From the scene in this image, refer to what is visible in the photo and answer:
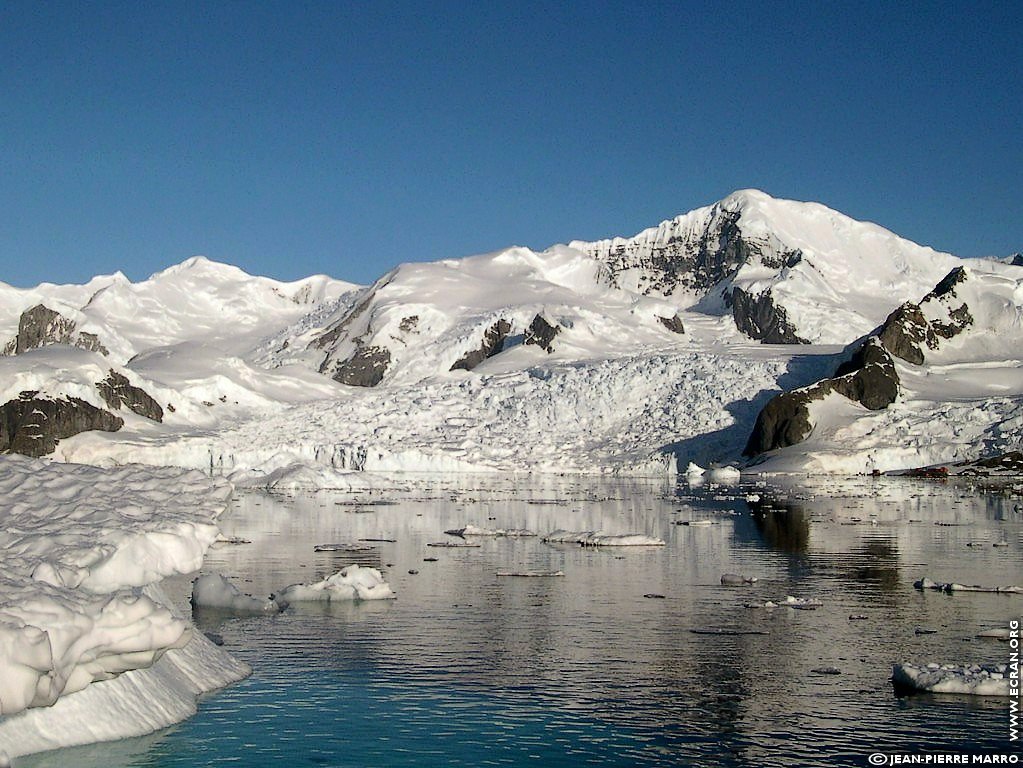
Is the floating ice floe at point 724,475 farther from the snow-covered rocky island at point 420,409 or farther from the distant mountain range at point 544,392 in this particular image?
the distant mountain range at point 544,392

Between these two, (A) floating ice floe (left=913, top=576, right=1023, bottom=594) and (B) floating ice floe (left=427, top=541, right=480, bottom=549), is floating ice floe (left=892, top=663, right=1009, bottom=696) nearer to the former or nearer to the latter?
(A) floating ice floe (left=913, top=576, right=1023, bottom=594)

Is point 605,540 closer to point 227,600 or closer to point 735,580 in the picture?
point 735,580

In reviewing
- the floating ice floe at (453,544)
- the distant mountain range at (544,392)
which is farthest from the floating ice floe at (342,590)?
the distant mountain range at (544,392)

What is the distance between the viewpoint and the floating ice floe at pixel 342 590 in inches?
930

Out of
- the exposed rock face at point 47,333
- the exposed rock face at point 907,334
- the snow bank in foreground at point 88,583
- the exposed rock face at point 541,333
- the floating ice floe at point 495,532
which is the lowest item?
the floating ice floe at point 495,532

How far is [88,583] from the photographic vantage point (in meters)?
13.6

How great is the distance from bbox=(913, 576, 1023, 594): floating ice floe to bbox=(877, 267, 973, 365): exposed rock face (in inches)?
3257

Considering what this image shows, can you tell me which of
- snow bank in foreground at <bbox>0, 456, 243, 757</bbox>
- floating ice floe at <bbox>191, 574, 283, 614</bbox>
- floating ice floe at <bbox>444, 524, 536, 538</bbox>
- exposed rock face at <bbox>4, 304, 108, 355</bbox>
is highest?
exposed rock face at <bbox>4, 304, 108, 355</bbox>

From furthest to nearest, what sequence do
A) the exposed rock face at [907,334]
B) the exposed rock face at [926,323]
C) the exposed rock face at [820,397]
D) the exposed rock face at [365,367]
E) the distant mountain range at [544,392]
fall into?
1. the exposed rock face at [365,367]
2. the exposed rock face at [926,323]
3. the exposed rock face at [907,334]
4. the exposed rock face at [820,397]
5. the distant mountain range at [544,392]

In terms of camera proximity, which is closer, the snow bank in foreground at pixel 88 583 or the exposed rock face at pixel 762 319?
the snow bank in foreground at pixel 88 583

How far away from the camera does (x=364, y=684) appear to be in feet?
54.8

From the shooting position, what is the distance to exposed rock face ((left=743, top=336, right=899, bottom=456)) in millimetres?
87125

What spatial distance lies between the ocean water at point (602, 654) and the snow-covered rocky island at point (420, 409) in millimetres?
1036

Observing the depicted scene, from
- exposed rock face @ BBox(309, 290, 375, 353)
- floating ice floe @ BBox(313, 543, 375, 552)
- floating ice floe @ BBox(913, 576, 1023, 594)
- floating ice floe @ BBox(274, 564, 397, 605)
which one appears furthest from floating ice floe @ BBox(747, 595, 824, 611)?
exposed rock face @ BBox(309, 290, 375, 353)
